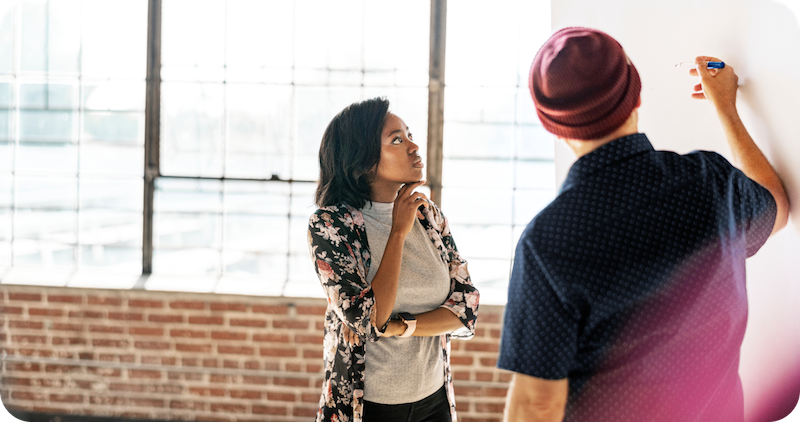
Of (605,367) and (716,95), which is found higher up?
(716,95)

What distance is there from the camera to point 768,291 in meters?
0.91

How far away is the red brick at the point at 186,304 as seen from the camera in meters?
2.86

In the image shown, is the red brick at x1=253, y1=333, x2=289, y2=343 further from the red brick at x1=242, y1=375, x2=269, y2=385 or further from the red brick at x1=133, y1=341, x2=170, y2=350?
the red brick at x1=133, y1=341, x2=170, y2=350

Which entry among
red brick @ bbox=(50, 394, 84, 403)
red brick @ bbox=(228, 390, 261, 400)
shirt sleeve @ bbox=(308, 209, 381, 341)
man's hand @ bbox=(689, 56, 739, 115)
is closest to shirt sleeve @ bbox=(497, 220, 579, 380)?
man's hand @ bbox=(689, 56, 739, 115)

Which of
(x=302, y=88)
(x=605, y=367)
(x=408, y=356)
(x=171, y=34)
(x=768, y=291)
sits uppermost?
(x=171, y=34)

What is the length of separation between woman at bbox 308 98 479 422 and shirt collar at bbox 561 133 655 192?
0.72 metres

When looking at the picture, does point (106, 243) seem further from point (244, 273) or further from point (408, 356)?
point (408, 356)

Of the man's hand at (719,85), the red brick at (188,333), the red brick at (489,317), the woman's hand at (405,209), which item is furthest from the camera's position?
the red brick at (188,333)

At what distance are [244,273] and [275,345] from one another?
478 millimetres

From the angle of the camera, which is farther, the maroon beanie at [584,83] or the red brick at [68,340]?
the red brick at [68,340]

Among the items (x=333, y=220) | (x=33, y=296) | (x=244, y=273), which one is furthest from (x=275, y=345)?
(x=333, y=220)

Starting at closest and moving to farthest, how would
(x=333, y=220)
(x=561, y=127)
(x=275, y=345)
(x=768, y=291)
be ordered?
(x=561, y=127), (x=768, y=291), (x=333, y=220), (x=275, y=345)

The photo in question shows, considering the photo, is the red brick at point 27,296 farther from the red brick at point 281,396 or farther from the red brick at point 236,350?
the red brick at point 281,396

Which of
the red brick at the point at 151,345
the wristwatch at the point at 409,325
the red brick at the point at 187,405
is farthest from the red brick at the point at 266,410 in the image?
the wristwatch at the point at 409,325
